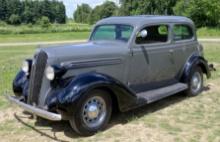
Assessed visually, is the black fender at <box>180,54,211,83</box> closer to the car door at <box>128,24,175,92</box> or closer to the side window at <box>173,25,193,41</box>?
the car door at <box>128,24,175,92</box>

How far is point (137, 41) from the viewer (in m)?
6.33

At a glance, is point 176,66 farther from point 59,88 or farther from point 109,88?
point 59,88

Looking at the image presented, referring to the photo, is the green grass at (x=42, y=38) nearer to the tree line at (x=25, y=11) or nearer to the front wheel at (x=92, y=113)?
the front wheel at (x=92, y=113)

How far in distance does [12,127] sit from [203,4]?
34373 millimetres

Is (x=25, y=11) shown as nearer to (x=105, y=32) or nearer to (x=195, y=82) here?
(x=195, y=82)

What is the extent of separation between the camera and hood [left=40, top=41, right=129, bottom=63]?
529cm

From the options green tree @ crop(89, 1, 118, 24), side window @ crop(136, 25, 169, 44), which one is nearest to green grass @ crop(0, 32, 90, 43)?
side window @ crop(136, 25, 169, 44)

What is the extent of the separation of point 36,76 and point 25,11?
112 metres

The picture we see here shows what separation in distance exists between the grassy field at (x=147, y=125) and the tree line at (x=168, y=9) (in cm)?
3158

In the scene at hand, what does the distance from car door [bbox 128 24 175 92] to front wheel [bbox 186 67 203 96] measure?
0.52 meters

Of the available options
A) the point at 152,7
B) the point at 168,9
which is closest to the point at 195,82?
the point at 168,9

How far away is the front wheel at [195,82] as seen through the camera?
7531 millimetres

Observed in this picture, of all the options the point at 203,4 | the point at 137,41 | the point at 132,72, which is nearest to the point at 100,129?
the point at 132,72

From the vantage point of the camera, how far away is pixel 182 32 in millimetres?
7613
